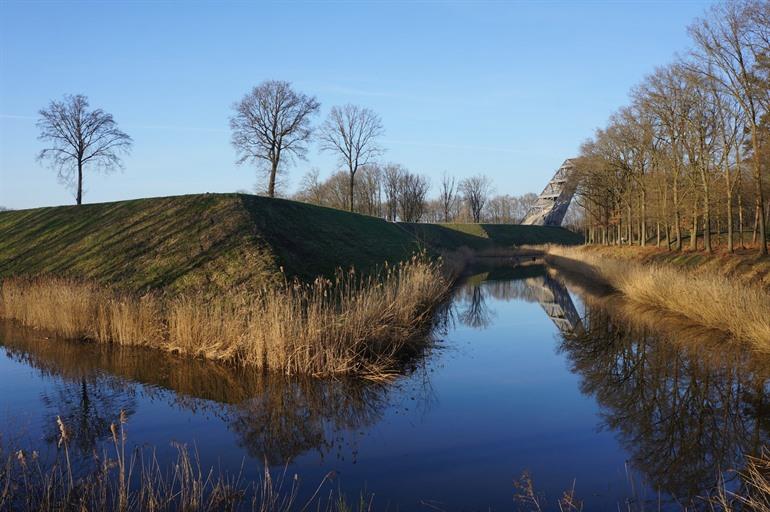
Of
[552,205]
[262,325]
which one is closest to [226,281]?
[262,325]

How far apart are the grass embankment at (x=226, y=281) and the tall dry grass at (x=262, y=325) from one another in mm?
35

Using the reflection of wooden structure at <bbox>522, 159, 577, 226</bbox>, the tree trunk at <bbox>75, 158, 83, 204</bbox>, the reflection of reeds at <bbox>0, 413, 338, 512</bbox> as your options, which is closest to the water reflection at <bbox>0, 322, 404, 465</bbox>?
the reflection of reeds at <bbox>0, 413, 338, 512</bbox>

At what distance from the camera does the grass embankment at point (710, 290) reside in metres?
12.6

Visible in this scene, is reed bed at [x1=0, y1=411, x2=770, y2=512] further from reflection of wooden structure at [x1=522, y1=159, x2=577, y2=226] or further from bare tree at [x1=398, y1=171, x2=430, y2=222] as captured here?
reflection of wooden structure at [x1=522, y1=159, x2=577, y2=226]

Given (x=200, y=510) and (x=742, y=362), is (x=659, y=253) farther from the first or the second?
(x=200, y=510)

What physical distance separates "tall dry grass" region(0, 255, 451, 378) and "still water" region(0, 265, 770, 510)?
55 centimetres

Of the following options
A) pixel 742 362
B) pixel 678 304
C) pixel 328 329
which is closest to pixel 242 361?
pixel 328 329

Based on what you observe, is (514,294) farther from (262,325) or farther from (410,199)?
(410,199)

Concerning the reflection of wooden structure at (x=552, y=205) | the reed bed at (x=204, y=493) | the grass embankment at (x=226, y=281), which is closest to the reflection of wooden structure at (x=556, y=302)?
the grass embankment at (x=226, y=281)

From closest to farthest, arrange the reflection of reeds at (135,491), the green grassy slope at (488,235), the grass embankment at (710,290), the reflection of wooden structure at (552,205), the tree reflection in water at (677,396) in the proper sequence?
1. the reflection of reeds at (135,491)
2. the tree reflection in water at (677,396)
3. the grass embankment at (710,290)
4. the green grassy slope at (488,235)
5. the reflection of wooden structure at (552,205)

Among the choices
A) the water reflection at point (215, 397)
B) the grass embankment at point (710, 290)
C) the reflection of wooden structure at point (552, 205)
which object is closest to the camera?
the water reflection at point (215, 397)

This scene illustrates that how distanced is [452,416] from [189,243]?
51.1ft

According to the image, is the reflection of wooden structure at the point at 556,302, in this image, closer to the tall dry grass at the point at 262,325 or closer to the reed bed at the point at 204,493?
the tall dry grass at the point at 262,325

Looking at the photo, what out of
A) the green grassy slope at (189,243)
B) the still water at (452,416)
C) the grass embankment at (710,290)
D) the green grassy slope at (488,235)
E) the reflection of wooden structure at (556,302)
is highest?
the green grassy slope at (488,235)
